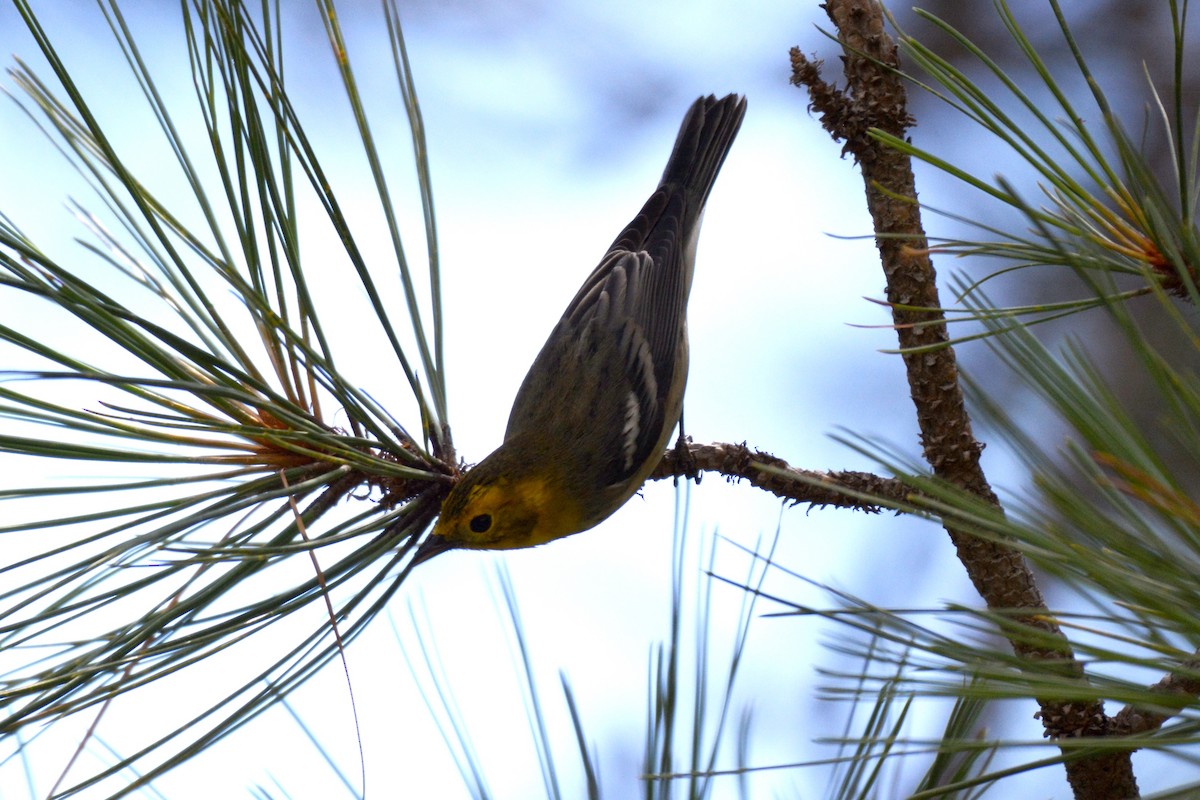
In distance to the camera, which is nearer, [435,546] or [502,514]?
[435,546]

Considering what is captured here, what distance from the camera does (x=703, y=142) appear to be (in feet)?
14.0

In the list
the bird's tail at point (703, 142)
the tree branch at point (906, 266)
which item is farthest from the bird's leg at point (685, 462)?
the bird's tail at point (703, 142)

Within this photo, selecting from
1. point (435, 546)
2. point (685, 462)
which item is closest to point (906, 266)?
point (685, 462)

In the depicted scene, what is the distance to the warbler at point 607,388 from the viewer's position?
107 inches

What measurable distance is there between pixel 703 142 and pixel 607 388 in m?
1.31

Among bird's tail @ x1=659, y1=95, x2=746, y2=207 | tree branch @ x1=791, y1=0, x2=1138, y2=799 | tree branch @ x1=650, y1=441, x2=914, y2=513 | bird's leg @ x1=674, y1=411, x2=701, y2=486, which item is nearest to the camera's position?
tree branch @ x1=791, y1=0, x2=1138, y2=799

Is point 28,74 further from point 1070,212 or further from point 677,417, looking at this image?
point 677,417

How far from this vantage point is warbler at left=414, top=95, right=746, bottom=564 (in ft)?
8.88

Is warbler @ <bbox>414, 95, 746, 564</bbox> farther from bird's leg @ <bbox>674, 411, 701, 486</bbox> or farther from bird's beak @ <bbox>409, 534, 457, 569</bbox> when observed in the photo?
bird's leg @ <bbox>674, 411, 701, 486</bbox>

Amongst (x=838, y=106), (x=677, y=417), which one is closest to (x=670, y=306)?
(x=677, y=417)

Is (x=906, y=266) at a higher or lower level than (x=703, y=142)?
lower

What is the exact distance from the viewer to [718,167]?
432 centimetres

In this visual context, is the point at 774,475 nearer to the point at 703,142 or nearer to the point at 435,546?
the point at 435,546

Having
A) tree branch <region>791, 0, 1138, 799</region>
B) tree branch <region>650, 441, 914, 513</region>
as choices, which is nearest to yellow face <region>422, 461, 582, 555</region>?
tree branch <region>650, 441, 914, 513</region>
